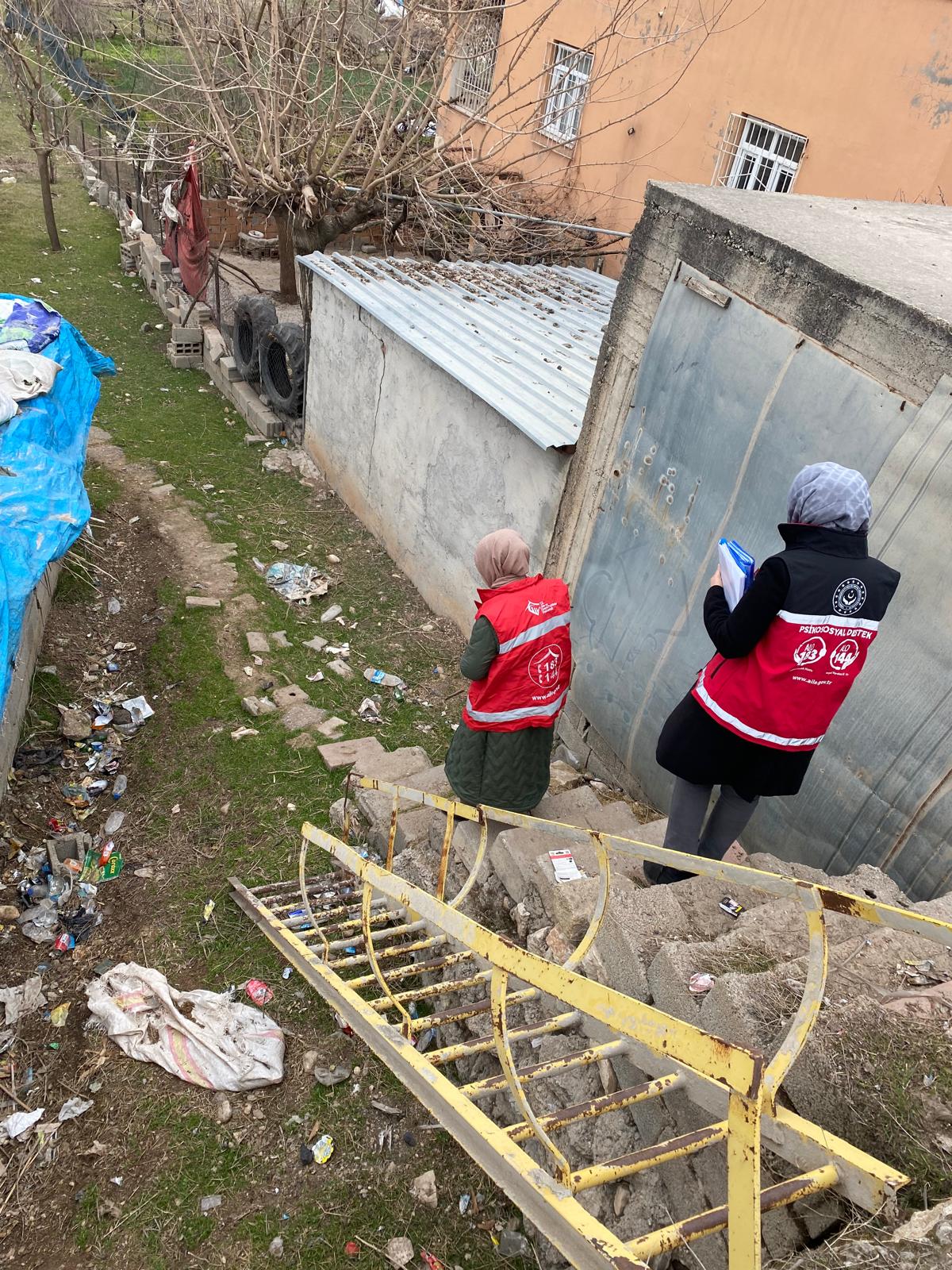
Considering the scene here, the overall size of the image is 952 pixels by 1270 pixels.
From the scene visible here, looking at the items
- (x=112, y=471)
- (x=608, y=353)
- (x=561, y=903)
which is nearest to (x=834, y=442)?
(x=608, y=353)

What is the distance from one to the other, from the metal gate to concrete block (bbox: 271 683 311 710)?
1.96m

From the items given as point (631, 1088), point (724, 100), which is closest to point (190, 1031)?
point (631, 1088)

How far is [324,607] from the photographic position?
22.5 ft

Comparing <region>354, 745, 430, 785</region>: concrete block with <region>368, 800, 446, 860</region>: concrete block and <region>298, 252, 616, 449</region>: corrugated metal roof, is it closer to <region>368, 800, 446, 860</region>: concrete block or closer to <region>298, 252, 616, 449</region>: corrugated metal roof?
<region>368, 800, 446, 860</region>: concrete block

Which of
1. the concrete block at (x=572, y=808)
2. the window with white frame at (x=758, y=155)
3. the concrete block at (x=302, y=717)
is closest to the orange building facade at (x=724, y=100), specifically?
the window with white frame at (x=758, y=155)

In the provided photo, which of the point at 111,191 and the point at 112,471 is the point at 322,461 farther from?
the point at 111,191

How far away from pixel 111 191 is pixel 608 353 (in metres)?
14.6

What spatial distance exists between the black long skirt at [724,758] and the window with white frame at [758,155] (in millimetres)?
9586

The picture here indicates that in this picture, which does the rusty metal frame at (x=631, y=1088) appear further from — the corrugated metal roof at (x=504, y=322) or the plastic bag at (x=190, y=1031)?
the corrugated metal roof at (x=504, y=322)

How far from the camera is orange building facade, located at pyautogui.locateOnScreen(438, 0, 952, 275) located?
8.52 m

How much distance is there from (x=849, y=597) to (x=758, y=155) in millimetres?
10361

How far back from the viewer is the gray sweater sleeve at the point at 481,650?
3.45 m

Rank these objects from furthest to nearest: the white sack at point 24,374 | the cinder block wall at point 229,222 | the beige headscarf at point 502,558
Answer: the cinder block wall at point 229,222 < the white sack at point 24,374 < the beige headscarf at point 502,558

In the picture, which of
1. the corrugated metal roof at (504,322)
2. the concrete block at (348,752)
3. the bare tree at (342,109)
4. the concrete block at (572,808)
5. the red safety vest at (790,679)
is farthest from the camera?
the bare tree at (342,109)
